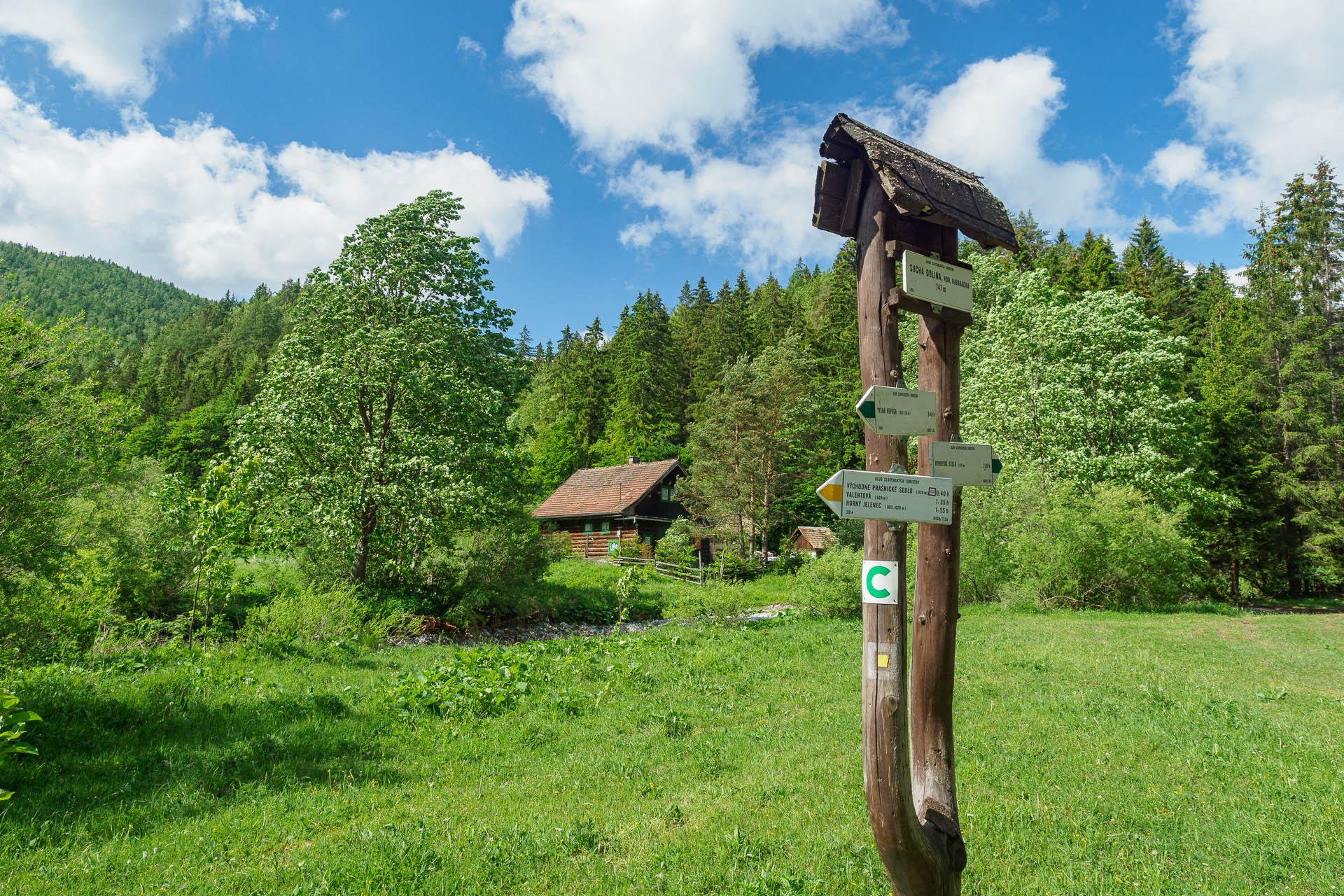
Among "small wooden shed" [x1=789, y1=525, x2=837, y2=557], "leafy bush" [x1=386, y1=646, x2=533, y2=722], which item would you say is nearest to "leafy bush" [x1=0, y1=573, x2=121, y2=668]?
"leafy bush" [x1=386, y1=646, x2=533, y2=722]

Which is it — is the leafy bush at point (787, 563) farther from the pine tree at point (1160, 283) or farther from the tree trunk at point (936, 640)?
the tree trunk at point (936, 640)

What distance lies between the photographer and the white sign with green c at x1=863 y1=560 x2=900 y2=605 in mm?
3293

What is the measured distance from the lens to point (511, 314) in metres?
21.4

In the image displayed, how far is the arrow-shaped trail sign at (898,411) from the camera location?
3.35 m

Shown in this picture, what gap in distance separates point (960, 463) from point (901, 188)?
154 centimetres

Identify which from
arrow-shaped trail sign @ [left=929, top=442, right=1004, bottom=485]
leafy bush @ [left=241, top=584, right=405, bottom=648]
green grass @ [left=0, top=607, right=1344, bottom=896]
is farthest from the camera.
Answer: leafy bush @ [left=241, top=584, right=405, bottom=648]

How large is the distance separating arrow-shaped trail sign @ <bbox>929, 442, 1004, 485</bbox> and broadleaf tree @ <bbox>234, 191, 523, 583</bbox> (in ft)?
47.7

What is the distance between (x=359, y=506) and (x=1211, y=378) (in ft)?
130

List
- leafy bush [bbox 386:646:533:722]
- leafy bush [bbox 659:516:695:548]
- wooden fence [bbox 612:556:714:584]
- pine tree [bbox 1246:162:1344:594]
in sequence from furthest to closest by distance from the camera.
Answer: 1. leafy bush [bbox 659:516:695:548]
2. wooden fence [bbox 612:556:714:584]
3. pine tree [bbox 1246:162:1344:594]
4. leafy bush [bbox 386:646:533:722]

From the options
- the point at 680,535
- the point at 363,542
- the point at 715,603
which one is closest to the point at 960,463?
the point at 715,603

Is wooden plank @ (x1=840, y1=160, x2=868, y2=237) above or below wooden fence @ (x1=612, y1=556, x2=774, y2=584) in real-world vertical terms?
above

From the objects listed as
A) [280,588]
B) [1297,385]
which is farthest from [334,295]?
[1297,385]

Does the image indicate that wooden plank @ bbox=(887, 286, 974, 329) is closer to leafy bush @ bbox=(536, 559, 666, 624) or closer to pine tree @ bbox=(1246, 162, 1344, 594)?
leafy bush @ bbox=(536, 559, 666, 624)

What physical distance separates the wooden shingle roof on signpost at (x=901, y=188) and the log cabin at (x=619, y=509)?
36053 mm
